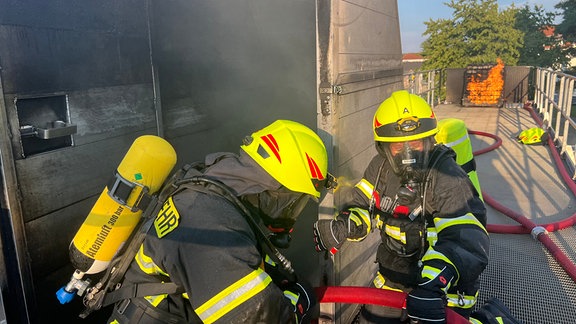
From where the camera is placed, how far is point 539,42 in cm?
3397

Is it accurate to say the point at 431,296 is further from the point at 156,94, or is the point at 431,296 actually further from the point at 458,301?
the point at 156,94

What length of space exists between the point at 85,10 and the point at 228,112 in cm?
179

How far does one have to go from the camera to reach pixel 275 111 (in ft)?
15.4

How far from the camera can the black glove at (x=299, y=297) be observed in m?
2.01

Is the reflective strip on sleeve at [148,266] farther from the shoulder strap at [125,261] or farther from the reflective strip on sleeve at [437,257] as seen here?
the reflective strip on sleeve at [437,257]

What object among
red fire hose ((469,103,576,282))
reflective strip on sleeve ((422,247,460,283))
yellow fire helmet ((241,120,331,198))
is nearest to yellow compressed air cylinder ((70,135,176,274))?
yellow fire helmet ((241,120,331,198))

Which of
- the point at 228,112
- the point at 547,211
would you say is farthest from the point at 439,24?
the point at 228,112

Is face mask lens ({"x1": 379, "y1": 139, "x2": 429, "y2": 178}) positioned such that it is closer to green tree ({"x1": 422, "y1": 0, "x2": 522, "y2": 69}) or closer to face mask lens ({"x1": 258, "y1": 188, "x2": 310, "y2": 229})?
face mask lens ({"x1": 258, "y1": 188, "x2": 310, "y2": 229})

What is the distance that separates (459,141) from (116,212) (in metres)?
3.05

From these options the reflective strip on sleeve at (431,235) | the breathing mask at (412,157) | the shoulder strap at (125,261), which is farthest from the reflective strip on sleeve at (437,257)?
the shoulder strap at (125,261)

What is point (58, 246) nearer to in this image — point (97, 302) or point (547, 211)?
point (97, 302)

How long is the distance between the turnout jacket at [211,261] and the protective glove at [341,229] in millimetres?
1035

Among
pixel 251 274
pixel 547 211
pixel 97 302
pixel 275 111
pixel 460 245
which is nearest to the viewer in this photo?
pixel 251 274

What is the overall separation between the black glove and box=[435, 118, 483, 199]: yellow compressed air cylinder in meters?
2.18
